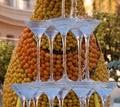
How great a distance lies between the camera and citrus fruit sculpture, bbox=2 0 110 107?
146 inches

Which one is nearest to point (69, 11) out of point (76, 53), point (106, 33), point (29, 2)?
point (76, 53)

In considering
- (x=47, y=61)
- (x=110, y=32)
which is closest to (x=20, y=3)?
(x=110, y=32)

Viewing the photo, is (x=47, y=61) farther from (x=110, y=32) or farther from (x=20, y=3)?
(x=20, y=3)

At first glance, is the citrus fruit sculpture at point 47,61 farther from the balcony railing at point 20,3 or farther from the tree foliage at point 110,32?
the balcony railing at point 20,3

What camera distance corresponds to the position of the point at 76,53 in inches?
149

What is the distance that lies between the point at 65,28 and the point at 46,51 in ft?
2.64

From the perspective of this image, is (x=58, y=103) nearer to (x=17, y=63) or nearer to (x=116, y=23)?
(x=17, y=63)

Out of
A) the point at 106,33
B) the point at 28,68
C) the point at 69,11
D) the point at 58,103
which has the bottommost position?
the point at 58,103

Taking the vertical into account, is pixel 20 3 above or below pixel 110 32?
above

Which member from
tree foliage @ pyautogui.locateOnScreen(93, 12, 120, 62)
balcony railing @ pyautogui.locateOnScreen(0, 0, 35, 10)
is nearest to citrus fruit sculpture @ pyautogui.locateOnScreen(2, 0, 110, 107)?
tree foliage @ pyautogui.locateOnScreen(93, 12, 120, 62)

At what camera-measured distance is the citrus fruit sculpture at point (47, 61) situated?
3701 millimetres

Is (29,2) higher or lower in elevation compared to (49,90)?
higher

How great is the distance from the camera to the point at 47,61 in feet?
12.3

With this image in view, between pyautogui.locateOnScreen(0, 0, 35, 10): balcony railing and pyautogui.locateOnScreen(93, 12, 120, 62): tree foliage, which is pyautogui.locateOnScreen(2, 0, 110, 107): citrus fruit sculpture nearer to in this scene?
pyautogui.locateOnScreen(93, 12, 120, 62): tree foliage
